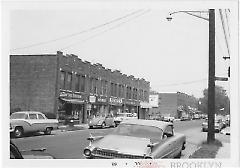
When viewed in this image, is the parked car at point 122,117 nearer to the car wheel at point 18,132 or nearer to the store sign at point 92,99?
the store sign at point 92,99

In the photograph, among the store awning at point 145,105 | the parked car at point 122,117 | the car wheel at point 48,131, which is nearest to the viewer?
the parked car at point 122,117

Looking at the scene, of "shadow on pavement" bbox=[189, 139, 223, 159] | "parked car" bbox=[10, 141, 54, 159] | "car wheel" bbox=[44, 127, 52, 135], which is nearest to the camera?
"parked car" bbox=[10, 141, 54, 159]

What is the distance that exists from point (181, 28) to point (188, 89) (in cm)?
95

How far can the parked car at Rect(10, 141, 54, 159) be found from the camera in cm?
577

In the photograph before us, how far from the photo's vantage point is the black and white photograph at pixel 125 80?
19.9 ft

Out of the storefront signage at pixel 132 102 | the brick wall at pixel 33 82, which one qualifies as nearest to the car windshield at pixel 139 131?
the storefront signage at pixel 132 102

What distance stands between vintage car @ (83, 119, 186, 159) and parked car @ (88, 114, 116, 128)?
0.18 metres

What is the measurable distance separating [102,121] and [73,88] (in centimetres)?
87

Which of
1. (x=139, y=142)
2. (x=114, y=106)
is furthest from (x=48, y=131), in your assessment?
(x=139, y=142)

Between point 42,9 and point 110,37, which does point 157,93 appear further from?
point 42,9

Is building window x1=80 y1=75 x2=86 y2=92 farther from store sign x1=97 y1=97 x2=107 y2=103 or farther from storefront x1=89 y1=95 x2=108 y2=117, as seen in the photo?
store sign x1=97 y1=97 x2=107 y2=103

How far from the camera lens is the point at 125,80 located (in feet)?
21.8

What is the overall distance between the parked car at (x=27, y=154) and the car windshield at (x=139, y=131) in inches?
43.6

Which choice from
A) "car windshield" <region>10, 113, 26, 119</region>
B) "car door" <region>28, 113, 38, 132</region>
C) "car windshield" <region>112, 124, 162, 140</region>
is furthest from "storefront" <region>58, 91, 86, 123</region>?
"car windshield" <region>112, 124, 162, 140</region>
